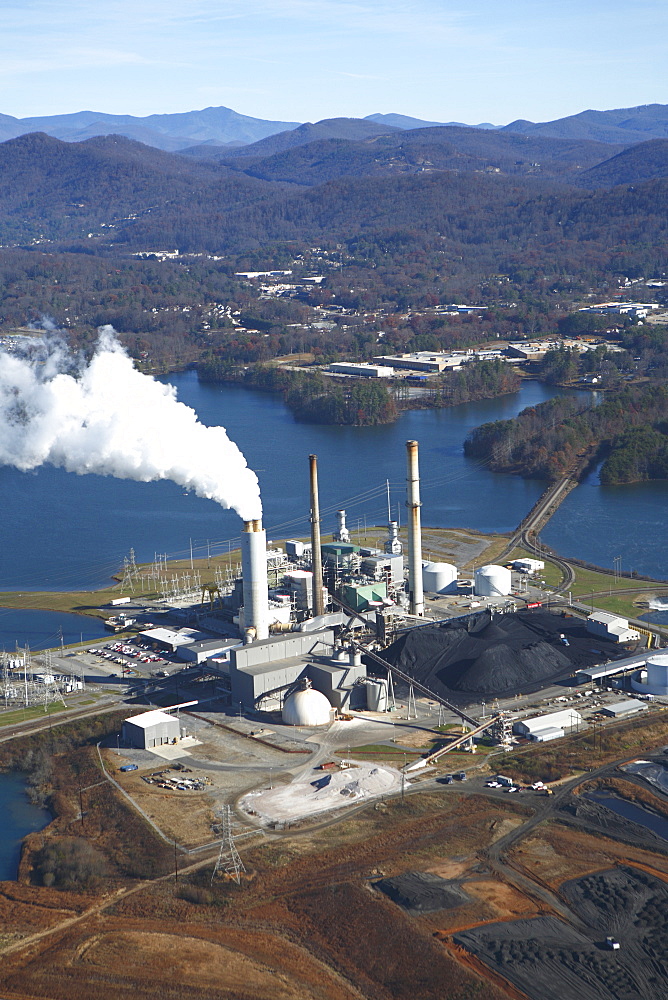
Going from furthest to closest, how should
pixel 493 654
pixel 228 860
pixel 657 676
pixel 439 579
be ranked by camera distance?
pixel 439 579 < pixel 493 654 < pixel 657 676 < pixel 228 860

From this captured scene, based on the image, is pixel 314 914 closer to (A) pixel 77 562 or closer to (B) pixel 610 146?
(A) pixel 77 562

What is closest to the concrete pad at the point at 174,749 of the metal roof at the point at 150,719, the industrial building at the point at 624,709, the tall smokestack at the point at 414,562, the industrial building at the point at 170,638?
the metal roof at the point at 150,719

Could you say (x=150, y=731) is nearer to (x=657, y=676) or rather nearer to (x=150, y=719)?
(x=150, y=719)

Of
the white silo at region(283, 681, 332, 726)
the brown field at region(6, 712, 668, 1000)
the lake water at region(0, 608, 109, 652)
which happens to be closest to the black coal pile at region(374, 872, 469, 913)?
the brown field at region(6, 712, 668, 1000)

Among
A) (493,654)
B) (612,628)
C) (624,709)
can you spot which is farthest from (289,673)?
(612,628)

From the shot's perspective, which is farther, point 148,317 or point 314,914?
point 148,317

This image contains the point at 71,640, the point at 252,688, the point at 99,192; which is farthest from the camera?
the point at 99,192

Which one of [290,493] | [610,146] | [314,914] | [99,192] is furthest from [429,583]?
[610,146]
